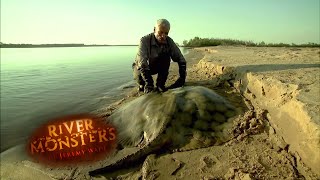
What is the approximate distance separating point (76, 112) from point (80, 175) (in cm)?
283

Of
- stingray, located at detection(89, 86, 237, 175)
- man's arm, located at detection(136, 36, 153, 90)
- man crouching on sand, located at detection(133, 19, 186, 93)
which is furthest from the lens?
man crouching on sand, located at detection(133, 19, 186, 93)

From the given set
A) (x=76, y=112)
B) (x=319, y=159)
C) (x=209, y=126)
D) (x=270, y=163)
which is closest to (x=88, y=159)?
(x=209, y=126)

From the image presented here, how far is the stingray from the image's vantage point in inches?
119

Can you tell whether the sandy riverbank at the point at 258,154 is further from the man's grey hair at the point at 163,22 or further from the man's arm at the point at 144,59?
the man's grey hair at the point at 163,22

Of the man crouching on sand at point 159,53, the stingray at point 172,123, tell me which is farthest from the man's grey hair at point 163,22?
the stingray at point 172,123

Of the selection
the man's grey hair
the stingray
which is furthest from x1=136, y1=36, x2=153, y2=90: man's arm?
the stingray

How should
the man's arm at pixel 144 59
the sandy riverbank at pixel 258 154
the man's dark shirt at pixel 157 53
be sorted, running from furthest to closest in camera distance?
the man's dark shirt at pixel 157 53, the man's arm at pixel 144 59, the sandy riverbank at pixel 258 154

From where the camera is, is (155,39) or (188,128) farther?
(155,39)

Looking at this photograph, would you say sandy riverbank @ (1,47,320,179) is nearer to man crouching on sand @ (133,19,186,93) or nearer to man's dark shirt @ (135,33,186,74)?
man crouching on sand @ (133,19,186,93)

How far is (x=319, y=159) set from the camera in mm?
2330

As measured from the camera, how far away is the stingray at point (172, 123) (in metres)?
3.01

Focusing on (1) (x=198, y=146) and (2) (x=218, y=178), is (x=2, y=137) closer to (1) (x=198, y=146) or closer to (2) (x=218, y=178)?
(1) (x=198, y=146)

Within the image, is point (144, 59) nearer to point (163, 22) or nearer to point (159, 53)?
point (159, 53)

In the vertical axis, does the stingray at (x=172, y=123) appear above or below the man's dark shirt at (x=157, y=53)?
below
